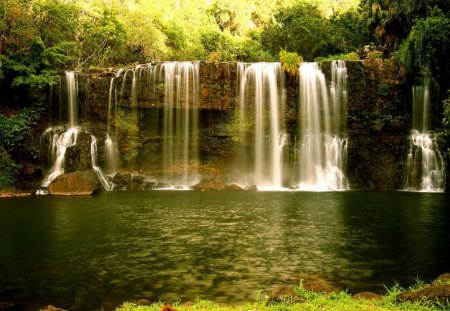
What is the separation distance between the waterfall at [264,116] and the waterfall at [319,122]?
150 cm

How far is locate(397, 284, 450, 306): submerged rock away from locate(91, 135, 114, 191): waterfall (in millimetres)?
23898

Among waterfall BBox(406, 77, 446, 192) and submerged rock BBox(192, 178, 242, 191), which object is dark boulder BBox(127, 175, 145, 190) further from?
waterfall BBox(406, 77, 446, 192)

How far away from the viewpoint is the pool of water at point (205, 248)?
8953 mm

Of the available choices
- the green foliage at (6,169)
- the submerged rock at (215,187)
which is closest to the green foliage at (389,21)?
the submerged rock at (215,187)

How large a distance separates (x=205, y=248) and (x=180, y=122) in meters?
20.6

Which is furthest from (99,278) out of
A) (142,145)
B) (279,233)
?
(142,145)

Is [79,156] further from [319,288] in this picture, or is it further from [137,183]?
[319,288]

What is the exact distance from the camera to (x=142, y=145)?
32.0m

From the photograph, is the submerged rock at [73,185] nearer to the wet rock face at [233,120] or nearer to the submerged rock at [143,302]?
the wet rock face at [233,120]

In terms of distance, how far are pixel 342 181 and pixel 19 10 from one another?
23.6 meters

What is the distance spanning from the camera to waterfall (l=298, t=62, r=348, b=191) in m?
31.1

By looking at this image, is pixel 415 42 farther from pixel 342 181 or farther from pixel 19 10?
pixel 19 10

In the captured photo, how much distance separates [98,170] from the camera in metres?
29.9

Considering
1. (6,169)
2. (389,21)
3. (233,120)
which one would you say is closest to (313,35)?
(389,21)
